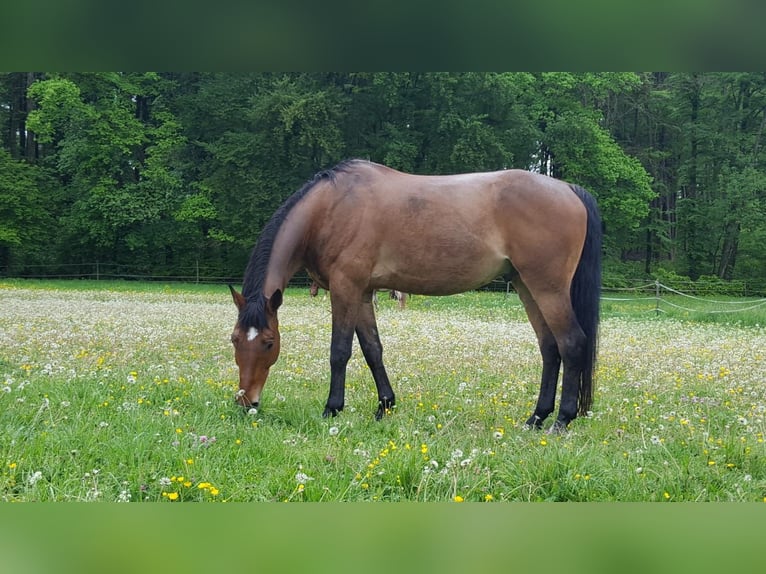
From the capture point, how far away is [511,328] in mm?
11469

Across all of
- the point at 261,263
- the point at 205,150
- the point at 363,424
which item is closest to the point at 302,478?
the point at 363,424

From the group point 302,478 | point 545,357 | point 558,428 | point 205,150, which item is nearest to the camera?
point 302,478

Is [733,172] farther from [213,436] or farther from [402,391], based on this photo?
[213,436]

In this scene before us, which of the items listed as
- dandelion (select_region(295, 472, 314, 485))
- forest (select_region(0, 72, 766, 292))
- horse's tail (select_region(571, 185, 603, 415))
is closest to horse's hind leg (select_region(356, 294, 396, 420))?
horse's tail (select_region(571, 185, 603, 415))

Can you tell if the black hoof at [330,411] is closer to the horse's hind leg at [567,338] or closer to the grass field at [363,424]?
the grass field at [363,424]

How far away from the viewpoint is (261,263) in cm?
486

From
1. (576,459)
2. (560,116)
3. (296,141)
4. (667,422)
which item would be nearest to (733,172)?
(560,116)

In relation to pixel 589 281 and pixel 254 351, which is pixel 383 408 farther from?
pixel 589 281

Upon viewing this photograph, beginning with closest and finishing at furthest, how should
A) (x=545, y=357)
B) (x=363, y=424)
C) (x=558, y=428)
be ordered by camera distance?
1. (x=363, y=424)
2. (x=558, y=428)
3. (x=545, y=357)

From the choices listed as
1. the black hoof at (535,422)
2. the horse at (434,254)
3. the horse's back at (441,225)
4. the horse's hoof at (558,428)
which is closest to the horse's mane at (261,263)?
the horse at (434,254)

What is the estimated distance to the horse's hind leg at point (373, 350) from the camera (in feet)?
17.3

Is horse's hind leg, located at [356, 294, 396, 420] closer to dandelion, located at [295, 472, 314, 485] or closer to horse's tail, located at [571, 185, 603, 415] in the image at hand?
horse's tail, located at [571, 185, 603, 415]

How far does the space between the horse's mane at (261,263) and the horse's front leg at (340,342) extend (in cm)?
70

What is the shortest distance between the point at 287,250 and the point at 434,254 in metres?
1.38
